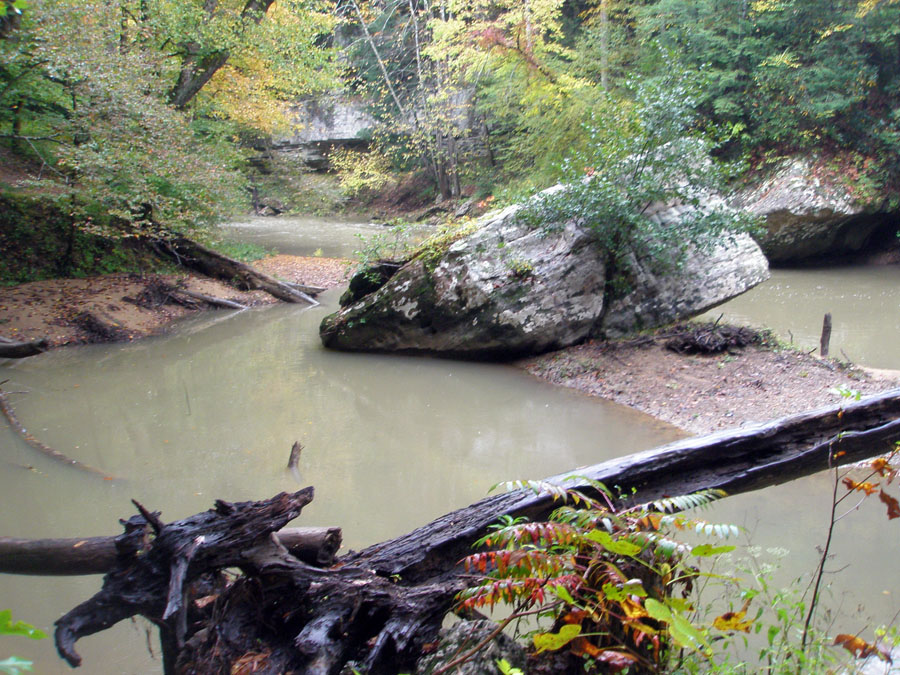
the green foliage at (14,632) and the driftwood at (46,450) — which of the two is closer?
the green foliage at (14,632)

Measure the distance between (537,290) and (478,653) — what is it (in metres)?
6.81

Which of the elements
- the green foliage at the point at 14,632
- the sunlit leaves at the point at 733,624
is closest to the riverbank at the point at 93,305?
the sunlit leaves at the point at 733,624

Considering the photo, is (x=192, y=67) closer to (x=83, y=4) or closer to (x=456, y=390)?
(x=83, y=4)

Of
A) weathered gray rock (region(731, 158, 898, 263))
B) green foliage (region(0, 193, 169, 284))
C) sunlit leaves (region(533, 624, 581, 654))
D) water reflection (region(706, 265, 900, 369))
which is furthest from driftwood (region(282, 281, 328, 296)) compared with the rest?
sunlit leaves (region(533, 624, 581, 654))

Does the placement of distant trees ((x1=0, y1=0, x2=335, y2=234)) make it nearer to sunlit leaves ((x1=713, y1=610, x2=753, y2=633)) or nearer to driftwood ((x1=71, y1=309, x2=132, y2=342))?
driftwood ((x1=71, y1=309, x2=132, y2=342))

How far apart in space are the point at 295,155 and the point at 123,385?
91.2 feet

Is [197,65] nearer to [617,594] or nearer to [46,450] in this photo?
[46,450]

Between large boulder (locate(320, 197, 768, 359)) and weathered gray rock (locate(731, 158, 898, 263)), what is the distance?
638 centimetres

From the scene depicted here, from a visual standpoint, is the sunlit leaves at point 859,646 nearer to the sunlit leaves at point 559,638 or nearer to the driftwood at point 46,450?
the sunlit leaves at point 559,638

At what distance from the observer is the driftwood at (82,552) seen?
9.31ft

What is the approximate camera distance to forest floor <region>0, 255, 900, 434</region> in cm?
686

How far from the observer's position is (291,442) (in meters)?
6.44

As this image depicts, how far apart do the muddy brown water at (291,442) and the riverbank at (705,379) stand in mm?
407

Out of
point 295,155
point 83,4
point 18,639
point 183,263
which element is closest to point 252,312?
point 183,263
